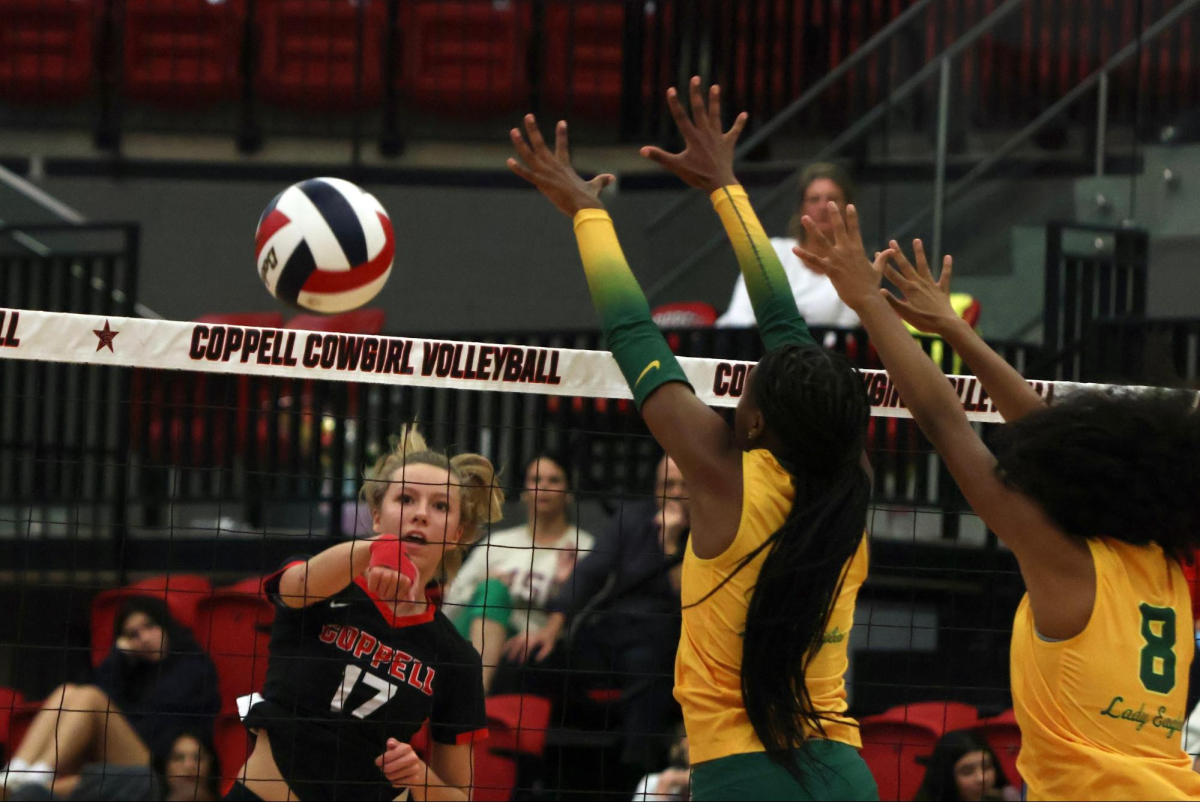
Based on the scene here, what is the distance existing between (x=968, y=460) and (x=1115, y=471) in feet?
0.87

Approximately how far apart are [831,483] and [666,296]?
23.4 feet

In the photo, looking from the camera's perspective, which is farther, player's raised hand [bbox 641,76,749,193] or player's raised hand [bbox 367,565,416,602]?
player's raised hand [bbox 367,565,416,602]

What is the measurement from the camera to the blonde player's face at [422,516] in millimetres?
4355

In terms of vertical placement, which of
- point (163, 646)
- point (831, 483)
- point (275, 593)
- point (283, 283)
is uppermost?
point (283, 283)

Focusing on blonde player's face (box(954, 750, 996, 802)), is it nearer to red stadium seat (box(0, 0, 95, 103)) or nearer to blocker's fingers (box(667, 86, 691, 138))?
blocker's fingers (box(667, 86, 691, 138))

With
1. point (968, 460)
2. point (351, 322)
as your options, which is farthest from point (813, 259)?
point (351, 322)

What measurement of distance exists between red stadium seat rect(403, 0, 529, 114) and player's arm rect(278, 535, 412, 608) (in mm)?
8373

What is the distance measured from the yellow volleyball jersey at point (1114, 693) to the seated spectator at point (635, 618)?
3.31m

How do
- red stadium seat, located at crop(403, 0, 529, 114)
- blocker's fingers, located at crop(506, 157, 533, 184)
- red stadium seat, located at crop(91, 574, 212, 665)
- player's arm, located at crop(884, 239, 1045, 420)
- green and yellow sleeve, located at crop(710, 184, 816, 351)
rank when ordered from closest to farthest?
blocker's fingers, located at crop(506, 157, 533, 184) < player's arm, located at crop(884, 239, 1045, 420) < green and yellow sleeve, located at crop(710, 184, 816, 351) < red stadium seat, located at crop(91, 574, 212, 665) < red stadium seat, located at crop(403, 0, 529, 114)

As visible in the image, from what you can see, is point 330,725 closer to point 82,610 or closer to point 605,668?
point 605,668

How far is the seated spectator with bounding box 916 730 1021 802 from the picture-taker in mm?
5664

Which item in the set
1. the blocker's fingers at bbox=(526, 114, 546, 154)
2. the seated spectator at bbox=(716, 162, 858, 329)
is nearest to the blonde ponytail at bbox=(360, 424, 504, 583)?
the blocker's fingers at bbox=(526, 114, 546, 154)

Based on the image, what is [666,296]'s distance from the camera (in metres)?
10.1

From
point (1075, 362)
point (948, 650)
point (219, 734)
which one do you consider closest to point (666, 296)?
point (1075, 362)
